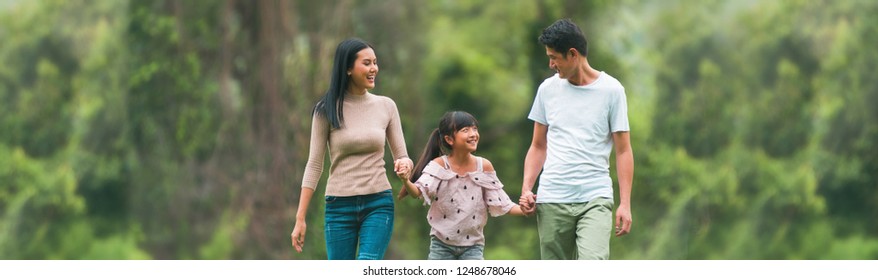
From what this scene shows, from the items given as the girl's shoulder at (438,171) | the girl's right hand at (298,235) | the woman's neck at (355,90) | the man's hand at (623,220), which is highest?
the woman's neck at (355,90)

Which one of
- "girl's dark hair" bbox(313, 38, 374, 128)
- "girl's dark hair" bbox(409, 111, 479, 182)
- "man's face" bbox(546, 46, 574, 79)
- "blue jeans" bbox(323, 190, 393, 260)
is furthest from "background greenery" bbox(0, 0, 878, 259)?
"man's face" bbox(546, 46, 574, 79)

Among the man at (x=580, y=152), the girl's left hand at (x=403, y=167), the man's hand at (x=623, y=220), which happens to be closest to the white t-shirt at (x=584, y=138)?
the man at (x=580, y=152)

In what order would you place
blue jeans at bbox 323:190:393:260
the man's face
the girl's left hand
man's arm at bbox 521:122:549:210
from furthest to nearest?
man's arm at bbox 521:122:549:210 < blue jeans at bbox 323:190:393:260 < the man's face < the girl's left hand

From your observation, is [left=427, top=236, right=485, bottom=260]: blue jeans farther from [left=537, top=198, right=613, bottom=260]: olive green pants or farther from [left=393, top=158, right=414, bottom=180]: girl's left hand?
[left=393, top=158, right=414, bottom=180]: girl's left hand

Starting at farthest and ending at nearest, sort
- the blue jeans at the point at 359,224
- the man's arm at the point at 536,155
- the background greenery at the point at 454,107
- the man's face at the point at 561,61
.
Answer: the background greenery at the point at 454,107 < the man's arm at the point at 536,155 < the blue jeans at the point at 359,224 < the man's face at the point at 561,61

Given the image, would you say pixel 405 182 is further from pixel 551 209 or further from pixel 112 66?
pixel 112 66

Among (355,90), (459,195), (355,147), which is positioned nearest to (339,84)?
(355,90)

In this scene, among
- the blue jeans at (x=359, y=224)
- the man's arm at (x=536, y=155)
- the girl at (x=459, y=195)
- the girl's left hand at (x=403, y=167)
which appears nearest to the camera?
the girl's left hand at (x=403, y=167)

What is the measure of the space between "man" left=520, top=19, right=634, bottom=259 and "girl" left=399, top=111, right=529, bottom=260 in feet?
0.93

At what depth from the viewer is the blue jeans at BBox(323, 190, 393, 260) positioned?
4.49 m

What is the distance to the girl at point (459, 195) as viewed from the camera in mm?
4727

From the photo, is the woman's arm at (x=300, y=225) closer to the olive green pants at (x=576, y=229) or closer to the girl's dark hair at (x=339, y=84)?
the girl's dark hair at (x=339, y=84)

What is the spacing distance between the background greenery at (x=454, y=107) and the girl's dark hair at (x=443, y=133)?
7095mm

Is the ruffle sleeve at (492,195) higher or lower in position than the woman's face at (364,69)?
lower
